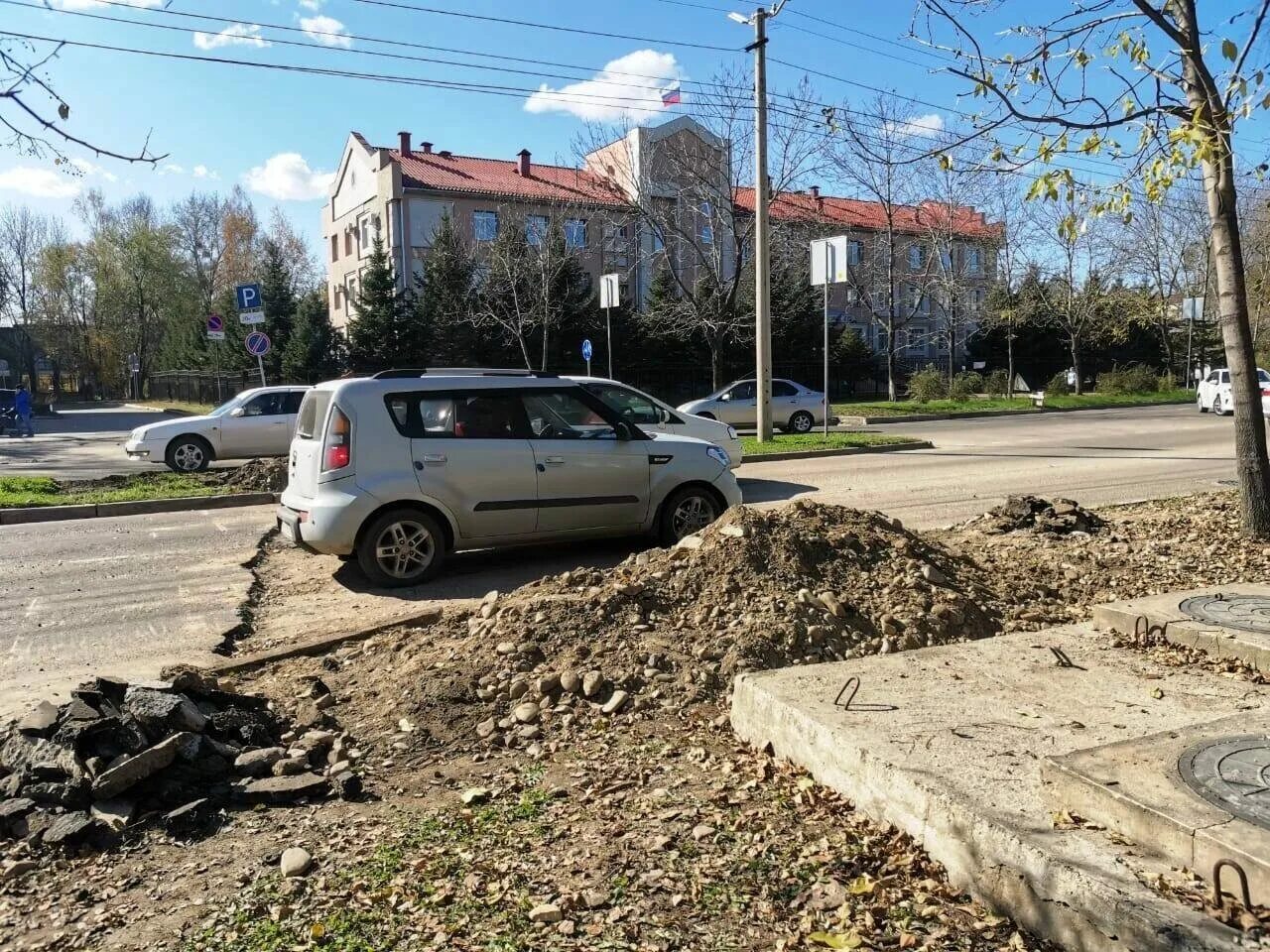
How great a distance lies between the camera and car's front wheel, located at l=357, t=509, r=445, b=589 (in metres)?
7.45

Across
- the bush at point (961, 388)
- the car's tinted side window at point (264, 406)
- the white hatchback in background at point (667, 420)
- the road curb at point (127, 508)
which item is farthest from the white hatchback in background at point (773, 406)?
the road curb at point (127, 508)

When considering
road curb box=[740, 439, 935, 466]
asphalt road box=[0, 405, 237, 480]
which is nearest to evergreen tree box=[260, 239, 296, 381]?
asphalt road box=[0, 405, 237, 480]

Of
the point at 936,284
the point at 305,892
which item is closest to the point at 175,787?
the point at 305,892

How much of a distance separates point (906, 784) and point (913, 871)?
0.96 feet

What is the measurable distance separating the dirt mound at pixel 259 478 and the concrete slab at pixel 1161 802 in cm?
1190

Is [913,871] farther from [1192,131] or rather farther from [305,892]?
[1192,131]

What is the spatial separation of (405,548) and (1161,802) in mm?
5883

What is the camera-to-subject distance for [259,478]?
13.6 m

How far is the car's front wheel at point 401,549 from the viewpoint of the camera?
7453mm

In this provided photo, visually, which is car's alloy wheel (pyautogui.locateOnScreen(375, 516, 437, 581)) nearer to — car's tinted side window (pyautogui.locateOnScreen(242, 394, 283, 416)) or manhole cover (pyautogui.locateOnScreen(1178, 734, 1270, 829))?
manhole cover (pyautogui.locateOnScreen(1178, 734, 1270, 829))

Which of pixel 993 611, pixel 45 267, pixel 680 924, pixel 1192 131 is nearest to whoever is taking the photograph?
pixel 680 924

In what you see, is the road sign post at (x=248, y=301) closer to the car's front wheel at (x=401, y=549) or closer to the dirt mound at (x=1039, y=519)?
the car's front wheel at (x=401, y=549)

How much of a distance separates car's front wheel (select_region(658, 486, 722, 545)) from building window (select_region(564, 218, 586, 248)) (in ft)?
101

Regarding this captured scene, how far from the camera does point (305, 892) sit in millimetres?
Result: 2910
